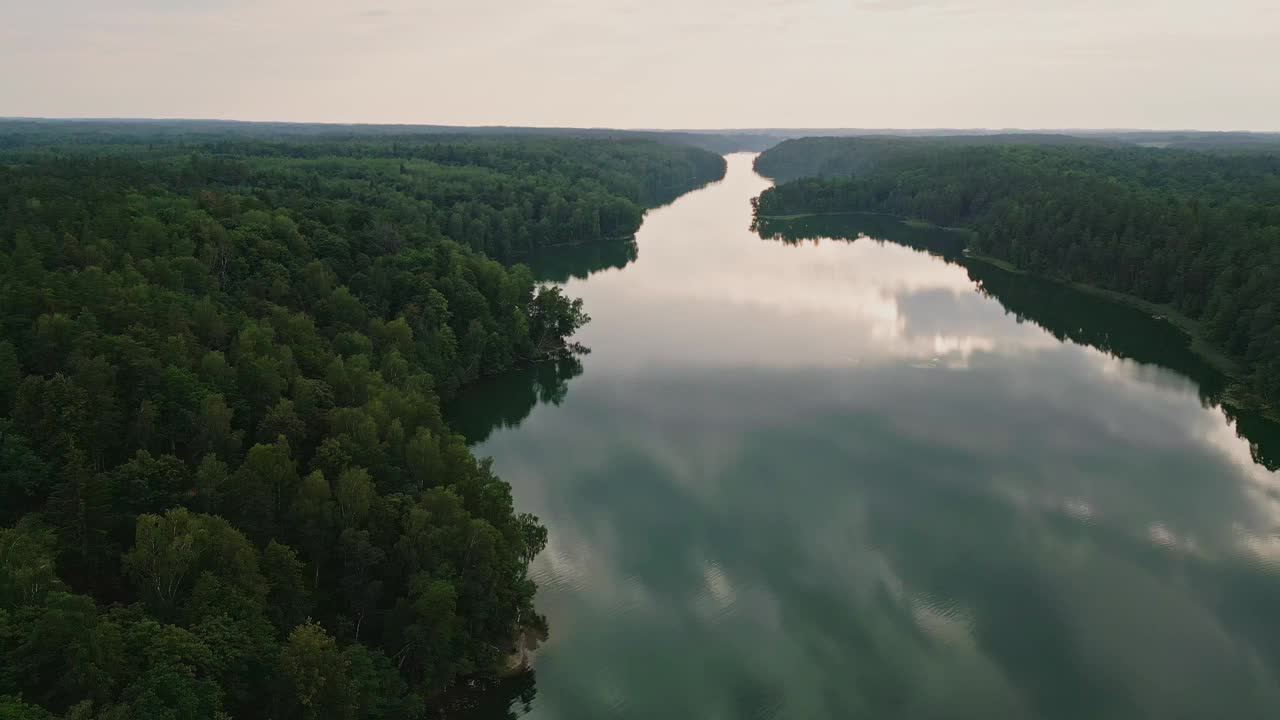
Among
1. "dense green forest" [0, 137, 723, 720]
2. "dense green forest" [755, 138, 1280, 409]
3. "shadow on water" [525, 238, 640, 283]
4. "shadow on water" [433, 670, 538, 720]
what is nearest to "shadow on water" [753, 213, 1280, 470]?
"dense green forest" [755, 138, 1280, 409]

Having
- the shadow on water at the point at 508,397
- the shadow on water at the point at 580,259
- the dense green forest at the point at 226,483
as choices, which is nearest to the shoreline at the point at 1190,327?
the shadow on water at the point at 508,397

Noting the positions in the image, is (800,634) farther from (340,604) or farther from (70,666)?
(70,666)

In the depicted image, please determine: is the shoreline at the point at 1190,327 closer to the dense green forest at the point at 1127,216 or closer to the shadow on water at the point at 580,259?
the dense green forest at the point at 1127,216

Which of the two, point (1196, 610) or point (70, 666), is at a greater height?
point (70, 666)

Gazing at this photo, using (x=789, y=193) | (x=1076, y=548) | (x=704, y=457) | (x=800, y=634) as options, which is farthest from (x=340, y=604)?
(x=789, y=193)

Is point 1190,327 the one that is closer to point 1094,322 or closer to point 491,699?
point 1094,322

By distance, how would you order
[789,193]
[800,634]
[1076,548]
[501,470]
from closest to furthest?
[800,634]
[1076,548]
[501,470]
[789,193]

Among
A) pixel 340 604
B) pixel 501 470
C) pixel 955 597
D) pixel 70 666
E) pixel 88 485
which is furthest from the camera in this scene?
pixel 501 470

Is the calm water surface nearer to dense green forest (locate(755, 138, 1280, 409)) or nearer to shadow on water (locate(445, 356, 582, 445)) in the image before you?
shadow on water (locate(445, 356, 582, 445))
